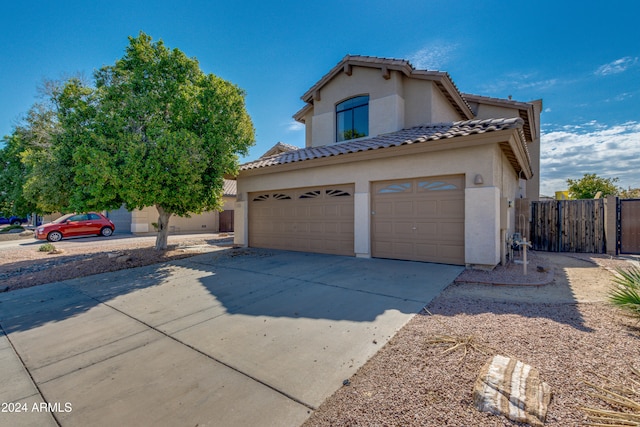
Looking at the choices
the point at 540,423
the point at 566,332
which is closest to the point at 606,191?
the point at 566,332

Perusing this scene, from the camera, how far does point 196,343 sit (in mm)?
3805

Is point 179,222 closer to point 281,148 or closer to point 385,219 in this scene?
point 281,148

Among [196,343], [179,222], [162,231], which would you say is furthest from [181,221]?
[196,343]

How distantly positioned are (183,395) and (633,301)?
5886mm

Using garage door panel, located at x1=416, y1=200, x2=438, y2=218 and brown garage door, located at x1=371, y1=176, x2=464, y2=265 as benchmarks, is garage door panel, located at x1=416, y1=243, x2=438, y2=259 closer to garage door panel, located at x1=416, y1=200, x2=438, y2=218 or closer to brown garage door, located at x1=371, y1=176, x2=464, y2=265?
brown garage door, located at x1=371, y1=176, x2=464, y2=265

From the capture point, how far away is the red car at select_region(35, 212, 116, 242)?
1717 centimetres

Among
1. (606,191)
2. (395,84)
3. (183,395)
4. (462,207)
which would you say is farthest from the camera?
(606,191)

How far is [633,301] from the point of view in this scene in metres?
4.07

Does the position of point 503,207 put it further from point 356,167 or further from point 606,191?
point 606,191

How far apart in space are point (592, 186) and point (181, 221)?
1413 inches

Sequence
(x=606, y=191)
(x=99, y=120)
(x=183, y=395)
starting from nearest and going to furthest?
(x=183, y=395) < (x=99, y=120) < (x=606, y=191)

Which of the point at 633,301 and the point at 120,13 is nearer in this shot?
the point at 633,301

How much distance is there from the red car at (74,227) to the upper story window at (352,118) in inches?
573

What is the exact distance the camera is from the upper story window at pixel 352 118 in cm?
1217
